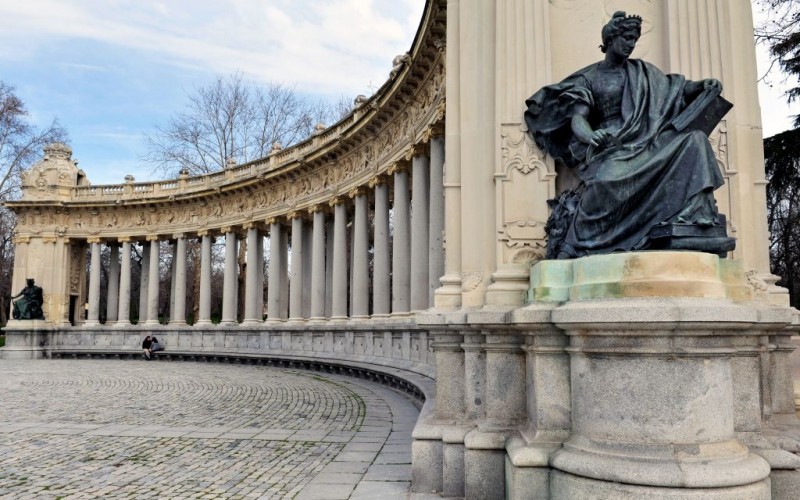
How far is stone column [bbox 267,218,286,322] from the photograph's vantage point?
36.4 m

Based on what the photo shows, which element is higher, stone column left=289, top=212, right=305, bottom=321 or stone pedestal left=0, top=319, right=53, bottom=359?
stone column left=289, top=212, right=305, bottom=321

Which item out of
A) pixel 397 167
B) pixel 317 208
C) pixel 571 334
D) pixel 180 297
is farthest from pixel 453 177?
pixel 180 297

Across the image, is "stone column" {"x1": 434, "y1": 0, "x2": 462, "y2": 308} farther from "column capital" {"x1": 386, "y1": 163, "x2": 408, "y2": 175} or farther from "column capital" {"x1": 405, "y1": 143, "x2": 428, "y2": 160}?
"column capital" {"x1": 386, "y1": 163, "x2": 408, "y2": 175}

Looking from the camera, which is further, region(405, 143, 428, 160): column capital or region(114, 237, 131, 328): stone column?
region(114, 237, 131, 328): stone column

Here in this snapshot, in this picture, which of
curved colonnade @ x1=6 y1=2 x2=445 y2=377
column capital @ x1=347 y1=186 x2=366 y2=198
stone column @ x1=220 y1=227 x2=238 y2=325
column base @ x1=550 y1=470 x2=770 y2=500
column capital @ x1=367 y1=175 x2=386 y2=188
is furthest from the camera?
stone column @ x1=220 y1=227 x2=238 y2=325

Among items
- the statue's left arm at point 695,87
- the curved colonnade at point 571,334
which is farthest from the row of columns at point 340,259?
the statue's left arm at point 695,87

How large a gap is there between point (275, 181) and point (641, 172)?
32648mm

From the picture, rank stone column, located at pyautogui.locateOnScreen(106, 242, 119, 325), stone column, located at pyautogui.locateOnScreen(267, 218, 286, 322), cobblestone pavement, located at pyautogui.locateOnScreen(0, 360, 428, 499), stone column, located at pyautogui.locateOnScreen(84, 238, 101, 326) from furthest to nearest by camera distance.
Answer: stone column, located at pyautogui.locateOnScreen(106, 242, 119, 325), stone column, located at pyautogui.locateOnScreen(84, 238, 101, 326), stone column, located at pyautogui.locateOnScreen(267, 218, 286, 322), cobblestone pavement, located at pyautogui.locateOnScreen(0, 360, 428, 499)

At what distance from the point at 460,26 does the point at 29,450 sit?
10.2m

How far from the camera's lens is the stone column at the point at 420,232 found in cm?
2281

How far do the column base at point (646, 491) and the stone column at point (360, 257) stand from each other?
23098mm

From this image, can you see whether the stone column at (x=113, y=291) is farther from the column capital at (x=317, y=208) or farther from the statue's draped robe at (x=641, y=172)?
the statue's draped robe at (x=641, y=172)

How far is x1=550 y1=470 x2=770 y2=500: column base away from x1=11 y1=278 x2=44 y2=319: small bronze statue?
4765 cm

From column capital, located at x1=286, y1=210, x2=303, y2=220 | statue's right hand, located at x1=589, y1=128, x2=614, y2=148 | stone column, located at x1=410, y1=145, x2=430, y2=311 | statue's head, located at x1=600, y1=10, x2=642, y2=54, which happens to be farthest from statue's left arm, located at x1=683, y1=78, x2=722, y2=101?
column capital, located at x1=286, y1=210, x2=303, y2=220
